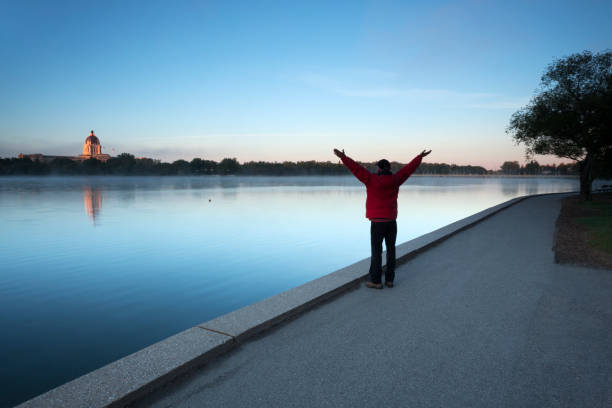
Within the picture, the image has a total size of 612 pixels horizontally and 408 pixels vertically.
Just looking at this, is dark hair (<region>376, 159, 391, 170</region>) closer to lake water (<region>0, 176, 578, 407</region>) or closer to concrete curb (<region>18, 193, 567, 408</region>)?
concrete curb (<region>18, 193, 567, 408</region>)

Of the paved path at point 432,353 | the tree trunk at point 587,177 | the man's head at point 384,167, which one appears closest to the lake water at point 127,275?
the paved path at point 432,353

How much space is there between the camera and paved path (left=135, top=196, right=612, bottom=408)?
323 centimetres

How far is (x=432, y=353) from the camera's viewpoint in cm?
398

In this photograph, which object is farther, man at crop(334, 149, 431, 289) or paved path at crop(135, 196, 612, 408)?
man at crop(334, 149, 431, 289)

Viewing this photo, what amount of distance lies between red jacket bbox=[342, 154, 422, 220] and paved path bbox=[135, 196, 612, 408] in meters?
1.30

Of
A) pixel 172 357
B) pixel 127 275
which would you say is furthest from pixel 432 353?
pixel 127 275

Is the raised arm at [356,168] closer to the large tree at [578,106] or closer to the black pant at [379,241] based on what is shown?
the black pant at [379,241]

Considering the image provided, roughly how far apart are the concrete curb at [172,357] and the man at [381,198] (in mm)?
853

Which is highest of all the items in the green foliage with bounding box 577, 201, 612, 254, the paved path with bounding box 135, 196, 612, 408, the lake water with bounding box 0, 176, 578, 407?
the green foliage with bounding box 577, 201, 612, 254

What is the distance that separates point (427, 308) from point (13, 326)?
681 centimetres

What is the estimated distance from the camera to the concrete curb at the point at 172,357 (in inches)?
122

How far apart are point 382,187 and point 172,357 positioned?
12.5 feet

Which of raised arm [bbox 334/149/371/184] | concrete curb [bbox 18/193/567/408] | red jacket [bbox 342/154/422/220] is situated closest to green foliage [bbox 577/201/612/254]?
red jacket [bbox 342/154/422/220]

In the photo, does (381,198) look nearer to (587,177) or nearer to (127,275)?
(127,275)
